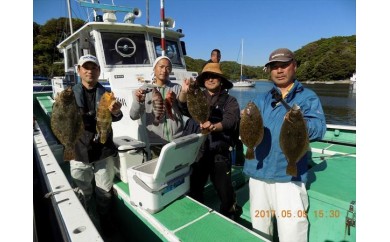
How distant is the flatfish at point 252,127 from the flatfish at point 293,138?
0.21 metres

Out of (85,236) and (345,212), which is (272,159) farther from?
(85,236)

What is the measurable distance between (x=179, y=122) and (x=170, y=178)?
81 cm

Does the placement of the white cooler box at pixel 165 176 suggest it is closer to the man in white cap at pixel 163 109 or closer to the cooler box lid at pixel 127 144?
the man in white cap at pixel 163 109

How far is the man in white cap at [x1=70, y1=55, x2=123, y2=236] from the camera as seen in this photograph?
9.55 feet

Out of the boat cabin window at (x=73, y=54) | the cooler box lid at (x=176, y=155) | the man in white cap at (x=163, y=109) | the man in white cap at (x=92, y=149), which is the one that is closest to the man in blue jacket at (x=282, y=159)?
the cooler box lid at (x=176, y=155)

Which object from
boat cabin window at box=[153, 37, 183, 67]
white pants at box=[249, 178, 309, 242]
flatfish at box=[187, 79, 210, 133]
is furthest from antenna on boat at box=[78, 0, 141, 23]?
white pants at box=[249, 178, 309, 242]

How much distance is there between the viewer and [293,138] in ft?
7.03

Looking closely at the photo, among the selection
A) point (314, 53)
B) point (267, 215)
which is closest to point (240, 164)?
point (267, 215)

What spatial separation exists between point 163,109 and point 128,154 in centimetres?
107

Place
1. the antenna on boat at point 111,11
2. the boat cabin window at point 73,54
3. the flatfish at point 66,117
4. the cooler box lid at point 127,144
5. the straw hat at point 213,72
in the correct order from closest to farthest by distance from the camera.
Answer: the flatfish at point 66,117 → the straw hat at point 213,72 → the cooler box lid at point 127,144 → the antenna on boat at point 111,11 → the boat cabin window at point 73,54

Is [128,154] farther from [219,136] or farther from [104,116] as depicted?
[219,136]

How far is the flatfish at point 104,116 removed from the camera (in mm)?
2646

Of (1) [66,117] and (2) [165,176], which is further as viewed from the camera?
(2) [165,176]

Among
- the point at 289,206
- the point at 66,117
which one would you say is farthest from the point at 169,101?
the point at 289,206
